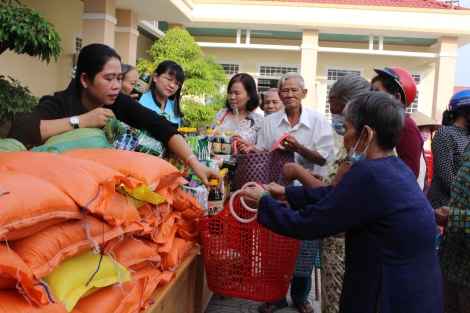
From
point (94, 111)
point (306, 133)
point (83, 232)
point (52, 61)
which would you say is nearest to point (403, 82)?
point (306, 133)

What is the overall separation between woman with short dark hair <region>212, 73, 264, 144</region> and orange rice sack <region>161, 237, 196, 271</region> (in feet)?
5.19

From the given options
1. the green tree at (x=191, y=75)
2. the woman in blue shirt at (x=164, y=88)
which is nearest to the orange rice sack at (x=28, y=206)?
the woman in blue shirt at (x=164, y=88)

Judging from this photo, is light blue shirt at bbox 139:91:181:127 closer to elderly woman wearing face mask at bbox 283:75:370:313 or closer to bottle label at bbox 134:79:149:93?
bottle label at bbox 134:79:149:93

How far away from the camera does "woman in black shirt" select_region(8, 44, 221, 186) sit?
2160 millimetres

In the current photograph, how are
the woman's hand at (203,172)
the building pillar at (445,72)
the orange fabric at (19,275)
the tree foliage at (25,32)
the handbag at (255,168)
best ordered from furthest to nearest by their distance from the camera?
the building pillar at (445,72), the tree foliage at (25,32), the handbag at (255,168), the woman's hand at (203,172), the orange fabric at (19,275)

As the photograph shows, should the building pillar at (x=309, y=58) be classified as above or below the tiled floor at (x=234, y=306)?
above

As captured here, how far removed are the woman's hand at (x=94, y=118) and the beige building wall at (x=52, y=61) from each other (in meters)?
6.88

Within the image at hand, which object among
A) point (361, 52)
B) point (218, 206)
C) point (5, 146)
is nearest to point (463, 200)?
point (218, 206)

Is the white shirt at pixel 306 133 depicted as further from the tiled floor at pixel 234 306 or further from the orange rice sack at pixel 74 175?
the orange rice sack at pixel 74 175

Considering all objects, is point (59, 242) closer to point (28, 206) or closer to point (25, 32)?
point (28, 206)

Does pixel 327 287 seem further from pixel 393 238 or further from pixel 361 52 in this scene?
pixel 361 52

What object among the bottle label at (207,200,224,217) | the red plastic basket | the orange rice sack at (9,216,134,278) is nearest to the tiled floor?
the bottle label at (207,200,224,217)

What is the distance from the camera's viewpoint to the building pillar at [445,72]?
47.9 ft

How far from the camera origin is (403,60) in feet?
54.0
